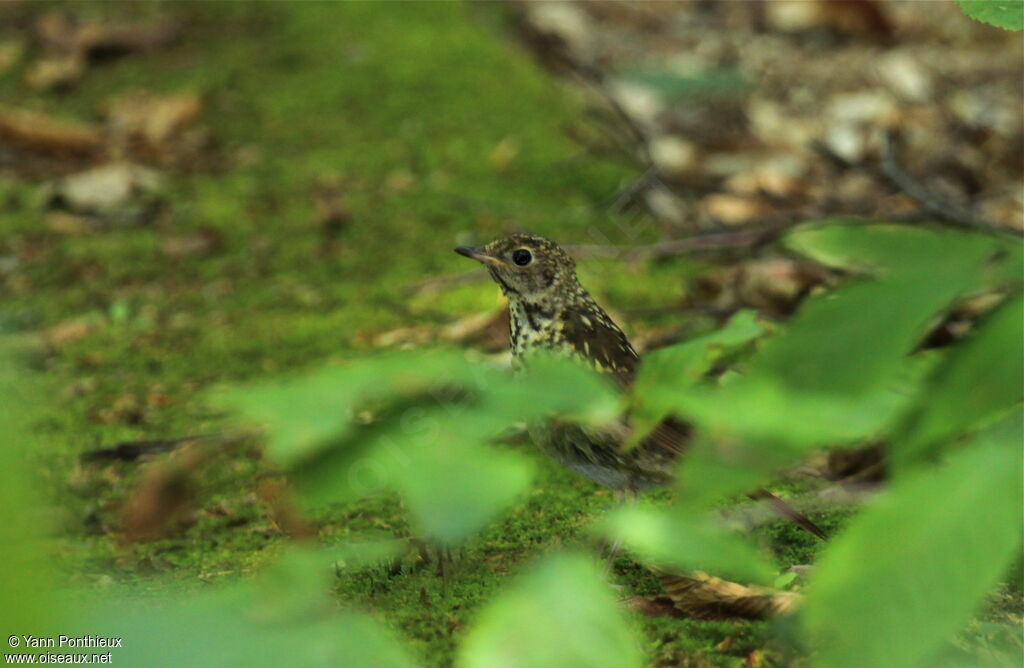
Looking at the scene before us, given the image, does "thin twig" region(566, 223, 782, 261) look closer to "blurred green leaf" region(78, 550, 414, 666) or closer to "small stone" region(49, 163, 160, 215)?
"small stone" region(49, 163, 160, 215)

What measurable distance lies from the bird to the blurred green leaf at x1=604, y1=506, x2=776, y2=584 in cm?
58

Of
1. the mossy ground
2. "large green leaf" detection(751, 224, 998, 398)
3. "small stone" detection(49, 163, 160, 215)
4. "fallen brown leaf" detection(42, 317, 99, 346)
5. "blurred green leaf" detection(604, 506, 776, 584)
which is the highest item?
"large green leaf" detection(751, 224, 998, 398)

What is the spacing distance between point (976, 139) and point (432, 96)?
2906 mm

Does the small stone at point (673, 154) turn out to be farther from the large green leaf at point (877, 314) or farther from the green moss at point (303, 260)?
the large green leaf at point (877, 314)

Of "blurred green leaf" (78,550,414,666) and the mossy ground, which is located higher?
"blurred green leaf" (78,550,414,666)

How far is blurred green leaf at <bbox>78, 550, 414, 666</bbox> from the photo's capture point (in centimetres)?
81

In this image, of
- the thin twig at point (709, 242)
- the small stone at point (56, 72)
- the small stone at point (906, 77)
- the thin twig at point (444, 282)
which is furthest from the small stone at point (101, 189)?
the small stone at point (906, 77)

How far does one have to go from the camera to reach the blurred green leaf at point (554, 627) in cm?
81

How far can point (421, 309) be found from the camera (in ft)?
13.6

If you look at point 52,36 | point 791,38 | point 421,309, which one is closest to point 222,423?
point 421,309

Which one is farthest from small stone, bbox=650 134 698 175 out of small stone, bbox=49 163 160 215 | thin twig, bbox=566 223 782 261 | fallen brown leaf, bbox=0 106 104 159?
fallen brown leaf, bbox=0 106 104 159

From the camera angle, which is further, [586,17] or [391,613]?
[586,17]

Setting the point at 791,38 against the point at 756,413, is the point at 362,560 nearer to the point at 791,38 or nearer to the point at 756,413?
the point at 756,413

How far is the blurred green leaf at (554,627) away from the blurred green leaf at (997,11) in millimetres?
728
